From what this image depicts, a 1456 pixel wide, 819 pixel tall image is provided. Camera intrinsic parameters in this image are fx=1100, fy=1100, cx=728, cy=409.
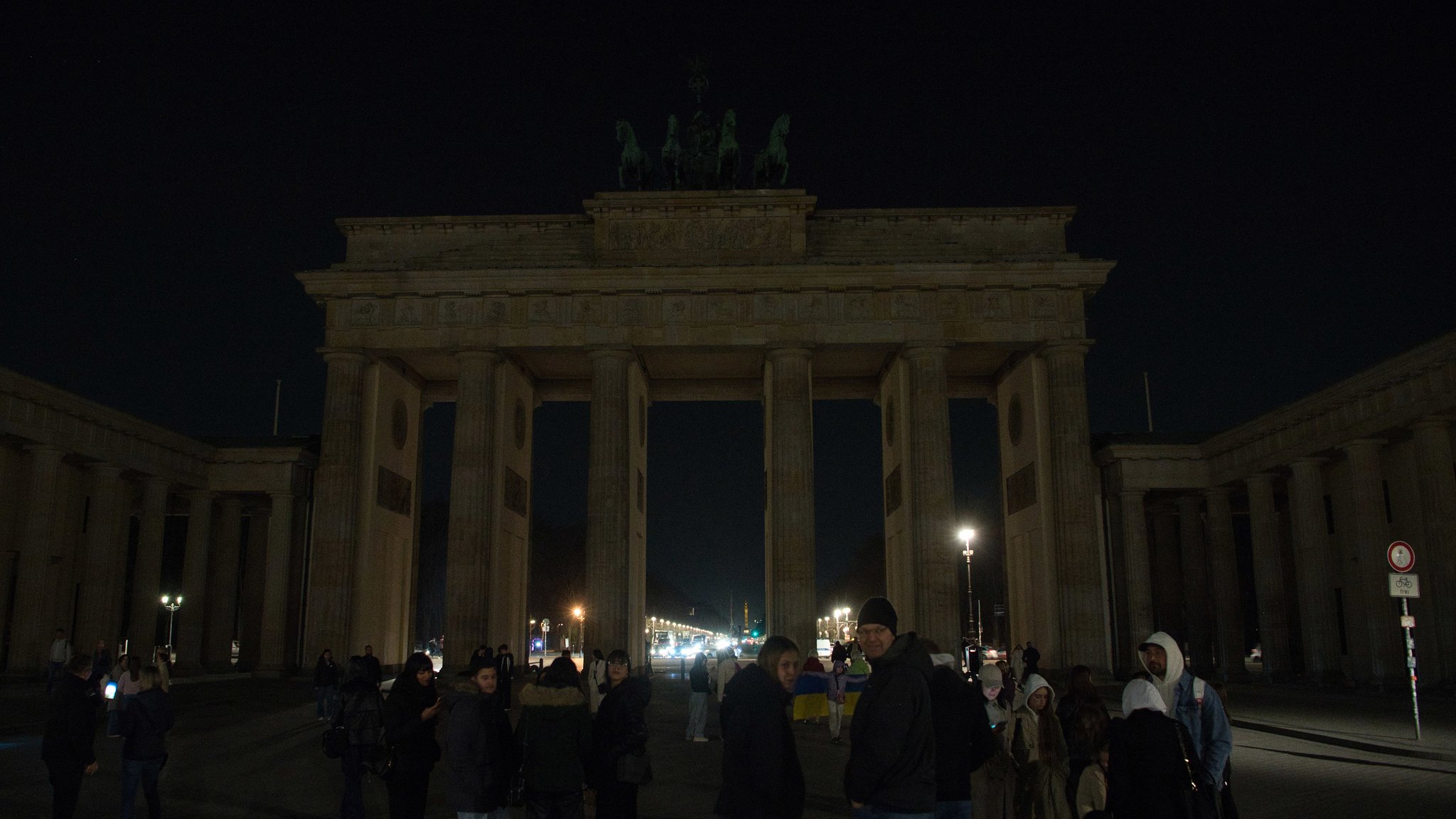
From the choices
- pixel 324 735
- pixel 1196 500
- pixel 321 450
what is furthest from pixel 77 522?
pixel 1196 500

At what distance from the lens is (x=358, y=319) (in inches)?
1516

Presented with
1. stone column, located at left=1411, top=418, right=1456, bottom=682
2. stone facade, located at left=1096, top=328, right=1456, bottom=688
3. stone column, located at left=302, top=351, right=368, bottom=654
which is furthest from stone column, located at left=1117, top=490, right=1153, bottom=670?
stone column, located at left=302, top=351, right=368, bottom=654

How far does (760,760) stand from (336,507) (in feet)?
111

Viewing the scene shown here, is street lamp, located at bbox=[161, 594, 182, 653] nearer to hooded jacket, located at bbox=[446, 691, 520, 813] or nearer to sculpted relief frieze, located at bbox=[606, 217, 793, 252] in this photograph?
sculpted relief frieze, located at bbox=[606, 217, 793, 252]

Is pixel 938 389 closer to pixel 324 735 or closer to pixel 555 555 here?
pixel 324 735

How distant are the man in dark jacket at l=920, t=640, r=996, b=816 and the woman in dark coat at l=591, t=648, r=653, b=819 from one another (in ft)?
7.71

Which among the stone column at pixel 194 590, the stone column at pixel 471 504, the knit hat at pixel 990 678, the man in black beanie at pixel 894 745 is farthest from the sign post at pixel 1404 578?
the stone column at pixel 194 590

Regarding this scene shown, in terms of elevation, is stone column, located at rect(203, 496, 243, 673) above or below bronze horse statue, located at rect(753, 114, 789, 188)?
below

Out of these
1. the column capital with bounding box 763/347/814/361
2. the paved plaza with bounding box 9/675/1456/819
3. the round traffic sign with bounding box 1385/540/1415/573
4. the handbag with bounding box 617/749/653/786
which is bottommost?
the paved plaza with bounding box 9/675/1456/819

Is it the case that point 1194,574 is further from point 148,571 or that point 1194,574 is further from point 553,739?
point 553,739

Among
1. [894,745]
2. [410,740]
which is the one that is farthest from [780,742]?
[410,740]

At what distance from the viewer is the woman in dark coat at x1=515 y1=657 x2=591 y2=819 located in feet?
25.9

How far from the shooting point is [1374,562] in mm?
29281

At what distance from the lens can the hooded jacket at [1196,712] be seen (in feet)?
24.6
